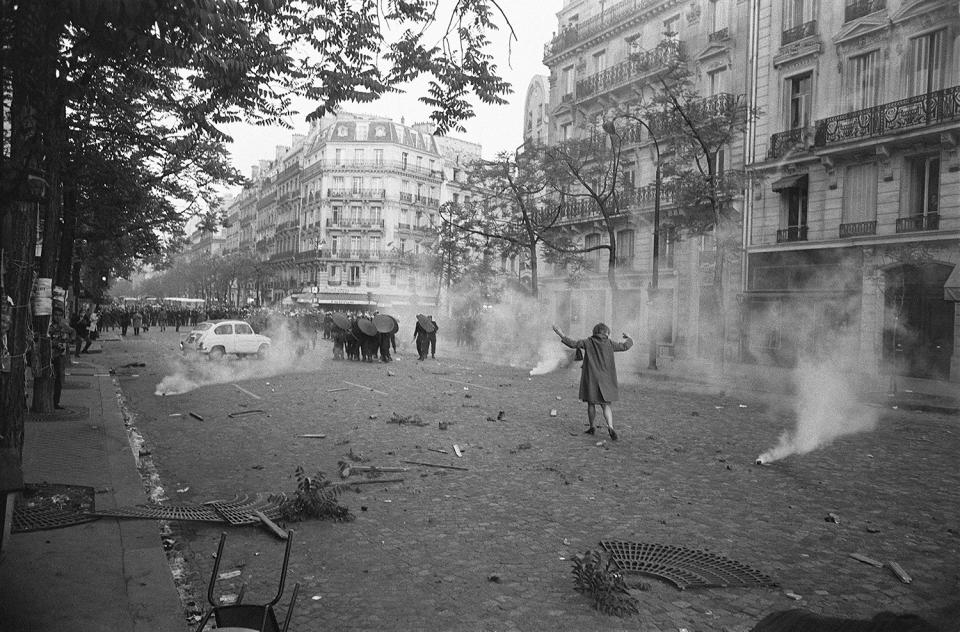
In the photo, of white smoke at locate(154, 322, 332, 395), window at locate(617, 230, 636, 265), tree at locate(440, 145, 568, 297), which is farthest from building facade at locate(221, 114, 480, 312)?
white smoke at locate(154, 322, 332, 395)

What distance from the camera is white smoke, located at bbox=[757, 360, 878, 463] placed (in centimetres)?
1005

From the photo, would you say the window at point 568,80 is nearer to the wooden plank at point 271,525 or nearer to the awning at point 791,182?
the awning at point 791,182

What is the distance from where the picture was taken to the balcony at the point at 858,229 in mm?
21906

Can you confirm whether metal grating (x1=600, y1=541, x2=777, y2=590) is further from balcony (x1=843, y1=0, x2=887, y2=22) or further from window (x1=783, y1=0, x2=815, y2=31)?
window (x1=783, y1=0, x2=815, y2=31)

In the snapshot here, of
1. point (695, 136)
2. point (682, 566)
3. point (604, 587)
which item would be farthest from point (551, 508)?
point (695, 136)

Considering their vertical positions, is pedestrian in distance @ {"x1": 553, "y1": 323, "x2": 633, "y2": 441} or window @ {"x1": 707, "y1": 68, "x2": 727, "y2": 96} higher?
window @ {"x1": 707, "y1": 68, "x2": 727, "y2": 96}

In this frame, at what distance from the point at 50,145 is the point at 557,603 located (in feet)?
21.1

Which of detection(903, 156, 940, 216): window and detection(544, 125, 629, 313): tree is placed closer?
detection(903, 156, 940, 216): window

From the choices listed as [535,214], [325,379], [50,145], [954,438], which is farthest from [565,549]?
[535,214]

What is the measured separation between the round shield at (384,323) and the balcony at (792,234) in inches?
574

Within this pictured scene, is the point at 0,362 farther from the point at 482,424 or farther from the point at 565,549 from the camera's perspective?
the point at 482,424

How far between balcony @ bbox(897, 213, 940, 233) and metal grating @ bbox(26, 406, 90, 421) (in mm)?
21808

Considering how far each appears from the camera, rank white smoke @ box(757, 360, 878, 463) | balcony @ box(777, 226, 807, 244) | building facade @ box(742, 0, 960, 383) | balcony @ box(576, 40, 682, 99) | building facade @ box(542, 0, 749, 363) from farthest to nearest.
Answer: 1. building facade @ box(542, 0, 749, 363)
2. balcony @ box(777, 226, 807, 244)
3. balcony @ box(576, 40, 682, 99)
4. building facade @ box(742, 0, 960, 383)
5. white smoke @ box(757, 360, 878, 463)

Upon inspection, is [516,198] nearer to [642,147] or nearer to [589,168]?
[589,168]
